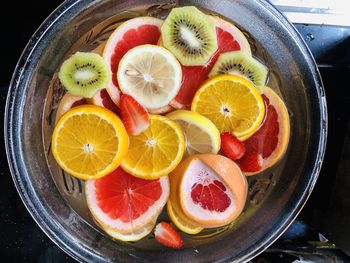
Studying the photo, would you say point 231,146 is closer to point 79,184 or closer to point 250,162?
point 250,162

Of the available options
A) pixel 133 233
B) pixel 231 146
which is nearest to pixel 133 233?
pixel 133 233

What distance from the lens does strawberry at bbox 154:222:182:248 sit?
1.33 m

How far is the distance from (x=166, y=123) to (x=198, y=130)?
0.08m

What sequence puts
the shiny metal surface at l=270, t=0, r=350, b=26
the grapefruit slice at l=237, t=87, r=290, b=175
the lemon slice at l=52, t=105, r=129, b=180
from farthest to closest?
1. the shiny metal surface at l=270, t=0, r=350, b=26
2. the grapefruit slice at l=237, t=87, r=290, b=175
3. the lemon slice at l=52, t=105, r=129, b=180

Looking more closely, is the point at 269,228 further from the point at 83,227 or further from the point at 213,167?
the point at 83,227

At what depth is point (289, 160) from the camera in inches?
53.1

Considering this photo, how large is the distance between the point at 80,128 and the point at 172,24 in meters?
0.35

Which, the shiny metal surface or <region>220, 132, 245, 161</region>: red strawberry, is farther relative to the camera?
the shiny metal surface

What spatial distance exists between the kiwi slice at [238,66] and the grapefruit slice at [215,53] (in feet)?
0.06

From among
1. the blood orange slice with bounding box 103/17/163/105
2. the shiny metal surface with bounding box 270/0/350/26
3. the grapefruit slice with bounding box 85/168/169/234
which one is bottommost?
the grapefruit slice with bounding box 85/168/169/234

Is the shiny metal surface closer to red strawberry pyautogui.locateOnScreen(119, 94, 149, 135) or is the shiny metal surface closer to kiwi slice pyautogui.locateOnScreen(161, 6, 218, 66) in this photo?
kiwi slice pyautogui.locateOnScreen(161, 6, 218, 66)

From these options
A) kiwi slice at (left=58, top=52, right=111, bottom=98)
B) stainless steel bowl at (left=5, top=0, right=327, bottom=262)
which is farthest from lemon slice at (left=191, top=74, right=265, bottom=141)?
kiwi slice at (left=58, top=52, right=111, bottom=98)

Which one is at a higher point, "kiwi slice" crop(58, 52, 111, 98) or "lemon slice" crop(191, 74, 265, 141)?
"kiwi slice" crop(58, 52, 111, 98)

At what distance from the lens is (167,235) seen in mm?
1334
